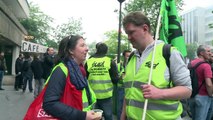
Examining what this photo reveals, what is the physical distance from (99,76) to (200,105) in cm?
207

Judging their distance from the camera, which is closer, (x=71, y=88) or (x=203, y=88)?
(x=71, y=88)

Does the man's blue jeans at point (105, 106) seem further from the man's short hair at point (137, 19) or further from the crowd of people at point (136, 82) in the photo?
the man's short hair at point (137, 19)

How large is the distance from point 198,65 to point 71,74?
3404 millimetres

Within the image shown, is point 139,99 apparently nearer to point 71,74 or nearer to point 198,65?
point 71,74

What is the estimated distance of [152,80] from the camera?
8.15ft

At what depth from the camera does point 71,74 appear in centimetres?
272

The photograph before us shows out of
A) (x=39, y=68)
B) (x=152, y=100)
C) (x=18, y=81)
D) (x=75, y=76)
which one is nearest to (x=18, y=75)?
(x=18, y=81)

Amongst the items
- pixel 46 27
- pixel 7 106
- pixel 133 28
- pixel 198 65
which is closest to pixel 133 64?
pixel 133 28

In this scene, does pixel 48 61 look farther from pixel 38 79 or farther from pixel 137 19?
pixel 137 19

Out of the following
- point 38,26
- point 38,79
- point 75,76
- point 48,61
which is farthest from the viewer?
point 38,26

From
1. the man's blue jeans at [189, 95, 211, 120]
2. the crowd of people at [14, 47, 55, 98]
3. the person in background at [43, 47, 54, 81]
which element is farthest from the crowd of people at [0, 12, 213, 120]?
the person in background at [43, 47, 54, 81]

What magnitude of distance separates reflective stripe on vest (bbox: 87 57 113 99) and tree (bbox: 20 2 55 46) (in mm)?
41444

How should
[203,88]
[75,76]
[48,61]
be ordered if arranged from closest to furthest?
[75,76]
[203,88]
[48,61]

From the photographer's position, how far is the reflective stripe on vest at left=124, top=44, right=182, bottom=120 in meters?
2.49
